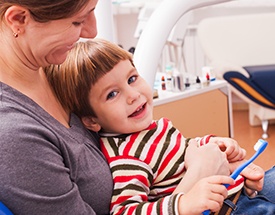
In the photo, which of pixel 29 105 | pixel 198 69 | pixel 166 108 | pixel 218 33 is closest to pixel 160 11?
pixel 29 105

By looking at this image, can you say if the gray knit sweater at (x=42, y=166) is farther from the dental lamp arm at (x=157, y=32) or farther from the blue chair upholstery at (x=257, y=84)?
the blue chair upholstery at (x=257, y=84)

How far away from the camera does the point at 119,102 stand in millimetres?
938

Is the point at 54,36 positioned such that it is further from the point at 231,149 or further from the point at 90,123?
the point at 231,149

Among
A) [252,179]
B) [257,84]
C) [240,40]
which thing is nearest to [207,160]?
[252,179]

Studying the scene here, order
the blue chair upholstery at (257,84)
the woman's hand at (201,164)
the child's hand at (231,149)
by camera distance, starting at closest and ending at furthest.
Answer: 1. the woman's hand at (201,164)
2. the child's hand at (231,149)
3. the blue chair upholstery at (257,84)

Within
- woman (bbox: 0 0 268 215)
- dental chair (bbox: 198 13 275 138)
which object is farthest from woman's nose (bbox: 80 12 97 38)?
dental chair (bbox: 198 13 275 138)

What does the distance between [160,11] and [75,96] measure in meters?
0.36

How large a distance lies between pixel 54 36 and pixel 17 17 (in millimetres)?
66

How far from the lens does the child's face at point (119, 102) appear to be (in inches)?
36.4

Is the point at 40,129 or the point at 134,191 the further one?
the point at 134,191

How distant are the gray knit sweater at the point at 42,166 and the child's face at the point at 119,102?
11 centimetres

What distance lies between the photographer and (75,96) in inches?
36.9

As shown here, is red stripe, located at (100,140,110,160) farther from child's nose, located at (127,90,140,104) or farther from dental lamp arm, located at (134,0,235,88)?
dental lamp arm, located at (134,0,235,88)

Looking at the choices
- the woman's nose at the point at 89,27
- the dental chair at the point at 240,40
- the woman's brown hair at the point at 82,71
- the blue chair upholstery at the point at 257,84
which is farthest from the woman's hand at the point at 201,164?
the dental chair at the point at 240,40
